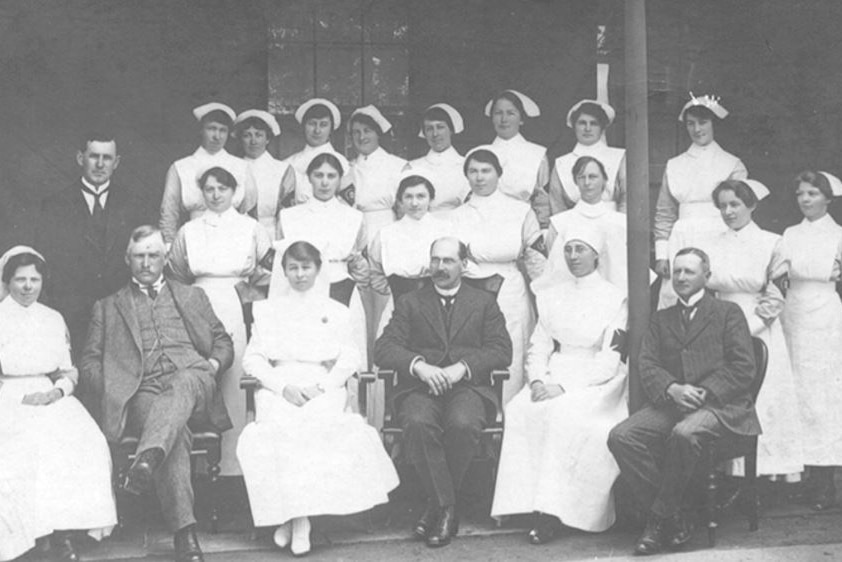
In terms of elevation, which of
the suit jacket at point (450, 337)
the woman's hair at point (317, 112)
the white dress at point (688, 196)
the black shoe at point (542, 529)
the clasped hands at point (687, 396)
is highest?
the woman's hair at point (317, 112)

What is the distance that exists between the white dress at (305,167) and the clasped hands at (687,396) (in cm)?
225

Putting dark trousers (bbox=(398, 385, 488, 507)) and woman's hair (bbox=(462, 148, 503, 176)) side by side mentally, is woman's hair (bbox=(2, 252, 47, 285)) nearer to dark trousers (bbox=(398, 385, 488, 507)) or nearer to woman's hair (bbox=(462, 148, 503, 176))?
dark trousers (bbox=(398, 385, 488, 507))

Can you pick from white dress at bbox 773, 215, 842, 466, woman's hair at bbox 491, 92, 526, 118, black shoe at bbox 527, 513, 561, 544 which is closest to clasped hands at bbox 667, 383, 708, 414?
black shoe at bbox 527, 513, 561, 544

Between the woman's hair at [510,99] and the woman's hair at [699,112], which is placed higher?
the woman's hair at [510,99]

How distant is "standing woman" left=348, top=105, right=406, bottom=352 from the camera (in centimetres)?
651

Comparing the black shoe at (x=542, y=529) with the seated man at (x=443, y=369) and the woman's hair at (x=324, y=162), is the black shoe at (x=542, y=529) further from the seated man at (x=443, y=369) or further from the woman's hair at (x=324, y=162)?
the woman's hair at (x=324, y=162)

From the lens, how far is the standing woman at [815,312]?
6.20m

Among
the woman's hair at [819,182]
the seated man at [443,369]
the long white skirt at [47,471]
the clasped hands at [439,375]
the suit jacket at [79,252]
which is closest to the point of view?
the long white skirt at [47,471]

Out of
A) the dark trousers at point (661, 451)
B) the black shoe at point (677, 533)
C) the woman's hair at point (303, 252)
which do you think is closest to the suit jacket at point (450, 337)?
the woman's hair at point (303, 252)

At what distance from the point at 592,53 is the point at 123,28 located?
2947 millimetres

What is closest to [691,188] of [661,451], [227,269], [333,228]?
[661,451]

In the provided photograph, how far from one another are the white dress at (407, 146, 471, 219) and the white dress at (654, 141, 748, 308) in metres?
1.15

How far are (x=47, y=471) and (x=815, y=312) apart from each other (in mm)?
4070

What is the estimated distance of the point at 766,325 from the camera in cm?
607
